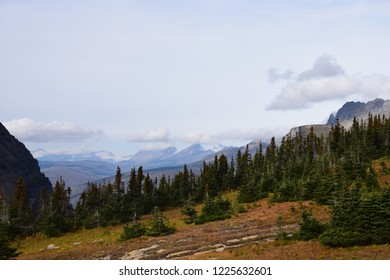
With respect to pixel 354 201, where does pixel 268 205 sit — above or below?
below

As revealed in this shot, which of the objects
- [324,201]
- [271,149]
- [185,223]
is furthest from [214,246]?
[271,149]

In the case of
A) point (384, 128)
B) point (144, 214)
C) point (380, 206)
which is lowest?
point (144, 214)

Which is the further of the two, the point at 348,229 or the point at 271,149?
the point at 271,149

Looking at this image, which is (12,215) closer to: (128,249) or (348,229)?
(128,249)

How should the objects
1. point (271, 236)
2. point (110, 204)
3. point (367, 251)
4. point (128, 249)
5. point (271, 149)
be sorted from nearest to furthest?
1. point (367, 251)
2. point (271, 236)
3. point (128, 249)
4. point (110, 204)
5. point (271, 149)

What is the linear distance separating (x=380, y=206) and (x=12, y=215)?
74649 mm

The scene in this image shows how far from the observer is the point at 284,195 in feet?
197

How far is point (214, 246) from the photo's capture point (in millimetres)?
32812

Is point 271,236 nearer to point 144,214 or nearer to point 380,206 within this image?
point 380,206

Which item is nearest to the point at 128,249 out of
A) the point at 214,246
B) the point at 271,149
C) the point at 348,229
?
the point at 214,246

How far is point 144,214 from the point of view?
7969 cm

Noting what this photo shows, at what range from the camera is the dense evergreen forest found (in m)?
27.4

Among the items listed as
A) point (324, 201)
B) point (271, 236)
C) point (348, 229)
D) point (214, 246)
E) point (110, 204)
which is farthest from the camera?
point (110, 204)

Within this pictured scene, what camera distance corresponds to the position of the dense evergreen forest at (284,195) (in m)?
27.4
